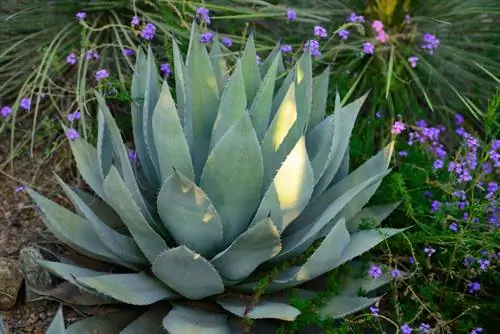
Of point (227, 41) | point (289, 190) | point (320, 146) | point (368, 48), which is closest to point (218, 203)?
point (289, 190)

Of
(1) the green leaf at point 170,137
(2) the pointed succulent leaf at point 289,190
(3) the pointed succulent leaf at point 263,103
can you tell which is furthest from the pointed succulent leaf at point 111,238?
(3) the pointed succulent leaf at point 263,103

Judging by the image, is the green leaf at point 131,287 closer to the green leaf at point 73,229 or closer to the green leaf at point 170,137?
the green leaf at point 73,229

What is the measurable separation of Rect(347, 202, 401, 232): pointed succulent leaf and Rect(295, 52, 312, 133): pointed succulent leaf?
1.14 ft

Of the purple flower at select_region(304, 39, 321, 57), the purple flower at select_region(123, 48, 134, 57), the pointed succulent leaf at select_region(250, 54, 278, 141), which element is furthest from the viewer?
the purple flower at select_region(123, 48, 134, 57)

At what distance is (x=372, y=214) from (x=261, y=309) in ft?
1.98

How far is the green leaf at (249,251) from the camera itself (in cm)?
189

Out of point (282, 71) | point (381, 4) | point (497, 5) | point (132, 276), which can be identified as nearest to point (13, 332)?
point (132, 276)

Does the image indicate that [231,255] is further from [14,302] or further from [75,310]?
[14,302]

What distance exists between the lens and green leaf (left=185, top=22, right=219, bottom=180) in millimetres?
2182

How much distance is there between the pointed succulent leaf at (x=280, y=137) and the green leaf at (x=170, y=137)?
22cm

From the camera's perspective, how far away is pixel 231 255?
1.99m

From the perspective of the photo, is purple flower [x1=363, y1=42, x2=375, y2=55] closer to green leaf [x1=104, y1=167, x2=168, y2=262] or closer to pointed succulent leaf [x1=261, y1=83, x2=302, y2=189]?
pointed succulent leaf [x1=261, y1=83, x2=302, y2=189]

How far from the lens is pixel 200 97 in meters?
2.21

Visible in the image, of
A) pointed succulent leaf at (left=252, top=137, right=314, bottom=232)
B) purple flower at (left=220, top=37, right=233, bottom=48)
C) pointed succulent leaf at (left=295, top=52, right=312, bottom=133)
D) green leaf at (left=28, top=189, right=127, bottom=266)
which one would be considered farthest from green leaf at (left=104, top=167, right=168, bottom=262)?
purple flower at (left=220, top=37, right=233, bottom=48)
